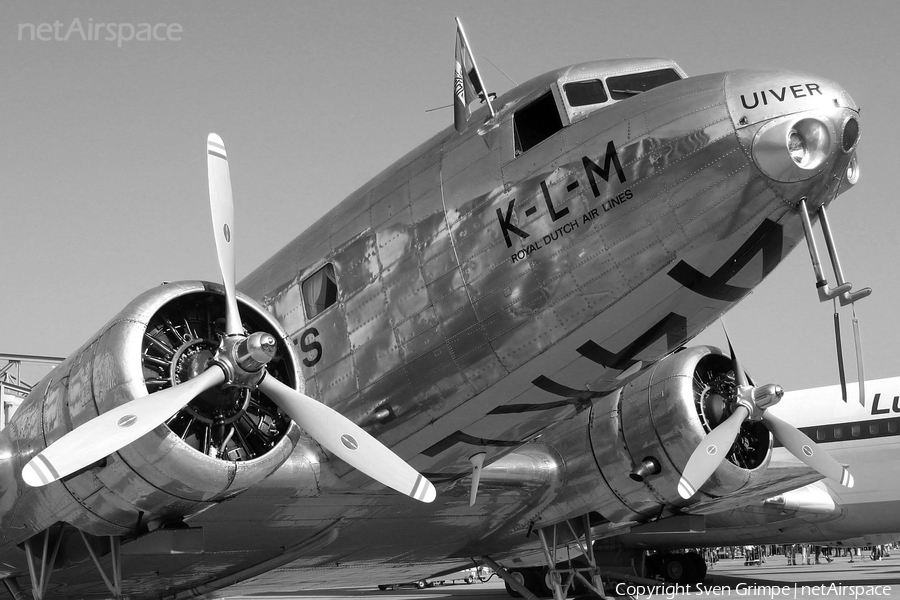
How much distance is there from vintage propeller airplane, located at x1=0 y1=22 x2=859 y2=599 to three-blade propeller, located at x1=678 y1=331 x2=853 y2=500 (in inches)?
3.7

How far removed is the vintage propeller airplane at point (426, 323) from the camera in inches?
246

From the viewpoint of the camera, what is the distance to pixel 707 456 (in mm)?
9297

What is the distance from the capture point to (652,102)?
6.63 meters

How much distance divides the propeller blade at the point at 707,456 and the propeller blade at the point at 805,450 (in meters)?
0.93

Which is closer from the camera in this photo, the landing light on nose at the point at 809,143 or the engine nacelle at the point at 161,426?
the landing light on nose at the point at 809,143

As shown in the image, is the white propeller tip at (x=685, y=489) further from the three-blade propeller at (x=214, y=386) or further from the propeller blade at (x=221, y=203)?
the propeller blade at (x=221, y=203)

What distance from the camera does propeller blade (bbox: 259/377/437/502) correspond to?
675 centimetres

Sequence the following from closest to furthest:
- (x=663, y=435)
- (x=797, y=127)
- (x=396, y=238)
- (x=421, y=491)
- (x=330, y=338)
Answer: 1. (x=797, y=127)
2. (x=421, y=491)
3. (x=396, y=238)
4. (x=330, y=338)
5. (x=663, y=435)

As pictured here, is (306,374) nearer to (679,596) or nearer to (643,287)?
(643,287)

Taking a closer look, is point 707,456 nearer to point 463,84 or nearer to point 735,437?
point 735,437

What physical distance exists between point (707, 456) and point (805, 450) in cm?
193

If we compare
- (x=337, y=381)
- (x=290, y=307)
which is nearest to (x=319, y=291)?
(x=290, y=307)

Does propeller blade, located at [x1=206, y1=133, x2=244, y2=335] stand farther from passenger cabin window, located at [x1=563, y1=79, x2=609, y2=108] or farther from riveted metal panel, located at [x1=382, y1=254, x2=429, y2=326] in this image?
passenger cabin window, located at [x1=563, y1=79, x2=609, y2=108]

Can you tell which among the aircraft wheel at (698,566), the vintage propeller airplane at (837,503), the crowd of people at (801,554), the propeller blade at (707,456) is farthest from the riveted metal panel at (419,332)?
the crowd of people at (801,554)
